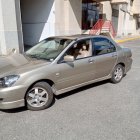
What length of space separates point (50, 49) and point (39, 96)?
130 centimetres

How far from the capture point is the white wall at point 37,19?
1366 cm

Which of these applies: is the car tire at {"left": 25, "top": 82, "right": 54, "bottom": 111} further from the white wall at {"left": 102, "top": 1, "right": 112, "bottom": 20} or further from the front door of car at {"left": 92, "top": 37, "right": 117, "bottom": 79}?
the white wall at {"left": 102, "top": 1, "right": 112, "bottom": 20}

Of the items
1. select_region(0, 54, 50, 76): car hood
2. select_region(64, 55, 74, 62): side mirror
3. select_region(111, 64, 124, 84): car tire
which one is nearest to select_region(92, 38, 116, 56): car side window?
select_region(111, 64, 124, 84): car tire

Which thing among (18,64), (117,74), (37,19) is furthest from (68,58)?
(37,19)

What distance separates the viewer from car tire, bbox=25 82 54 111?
3.89 meters

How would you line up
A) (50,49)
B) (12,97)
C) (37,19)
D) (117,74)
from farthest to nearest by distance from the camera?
(37,19)
(117,74)
(50,49)
(12,97)

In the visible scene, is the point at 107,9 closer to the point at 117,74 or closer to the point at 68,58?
the point at 117,74

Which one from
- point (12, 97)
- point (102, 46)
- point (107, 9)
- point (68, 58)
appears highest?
point (107, 9)

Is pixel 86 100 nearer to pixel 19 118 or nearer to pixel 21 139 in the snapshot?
pixel 19 118

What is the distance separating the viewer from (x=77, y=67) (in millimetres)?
4527

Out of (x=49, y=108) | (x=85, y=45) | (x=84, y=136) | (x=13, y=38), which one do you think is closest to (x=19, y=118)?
(x=49, y=108)

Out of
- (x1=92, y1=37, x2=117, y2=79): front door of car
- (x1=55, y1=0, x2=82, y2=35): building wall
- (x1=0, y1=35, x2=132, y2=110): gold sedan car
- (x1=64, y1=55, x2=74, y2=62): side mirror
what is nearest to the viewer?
(x1=0, y1=35, x2=132, y2=110): gold sedan car

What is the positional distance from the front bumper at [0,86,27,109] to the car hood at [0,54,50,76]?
0.33m

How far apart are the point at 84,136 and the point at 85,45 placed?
99.4 inches
